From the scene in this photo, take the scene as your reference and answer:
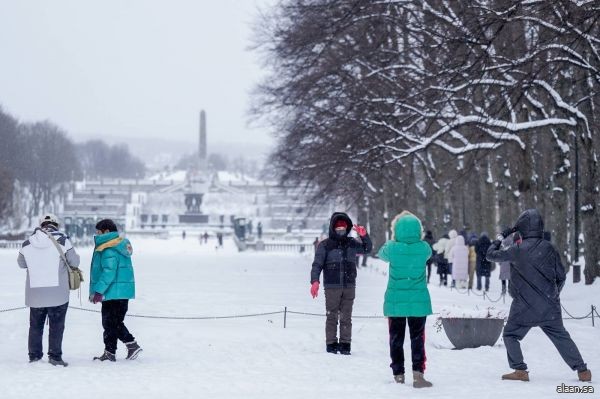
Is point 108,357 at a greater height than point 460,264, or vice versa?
point 460,264

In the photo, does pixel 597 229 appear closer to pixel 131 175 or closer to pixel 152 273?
pixel 152 273

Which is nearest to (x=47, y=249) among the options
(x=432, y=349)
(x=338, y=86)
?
(x=432, y=349)

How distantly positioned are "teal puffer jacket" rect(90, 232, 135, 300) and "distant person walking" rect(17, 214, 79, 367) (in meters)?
0.24

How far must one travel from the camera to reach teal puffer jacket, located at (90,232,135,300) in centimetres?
1101

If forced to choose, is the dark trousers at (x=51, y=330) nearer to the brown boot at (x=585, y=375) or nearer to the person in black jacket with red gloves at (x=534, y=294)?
the person in black jacket with red gloves at (x=534, y=294)

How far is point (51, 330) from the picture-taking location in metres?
10.9

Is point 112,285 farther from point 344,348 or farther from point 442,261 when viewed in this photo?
point 442,261

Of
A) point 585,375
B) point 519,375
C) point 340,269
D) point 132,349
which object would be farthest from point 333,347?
point 585,375

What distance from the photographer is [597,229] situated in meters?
22.4

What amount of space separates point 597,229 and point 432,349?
1105 centimetres

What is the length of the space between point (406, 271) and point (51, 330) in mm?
3769

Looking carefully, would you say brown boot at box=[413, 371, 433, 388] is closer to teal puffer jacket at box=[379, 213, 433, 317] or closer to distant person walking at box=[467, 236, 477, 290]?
teal puffer jacket at box=[379, 213, 433, 317]

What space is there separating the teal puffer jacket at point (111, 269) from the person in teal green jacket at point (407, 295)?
2.92m

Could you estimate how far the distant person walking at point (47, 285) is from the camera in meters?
10.9
